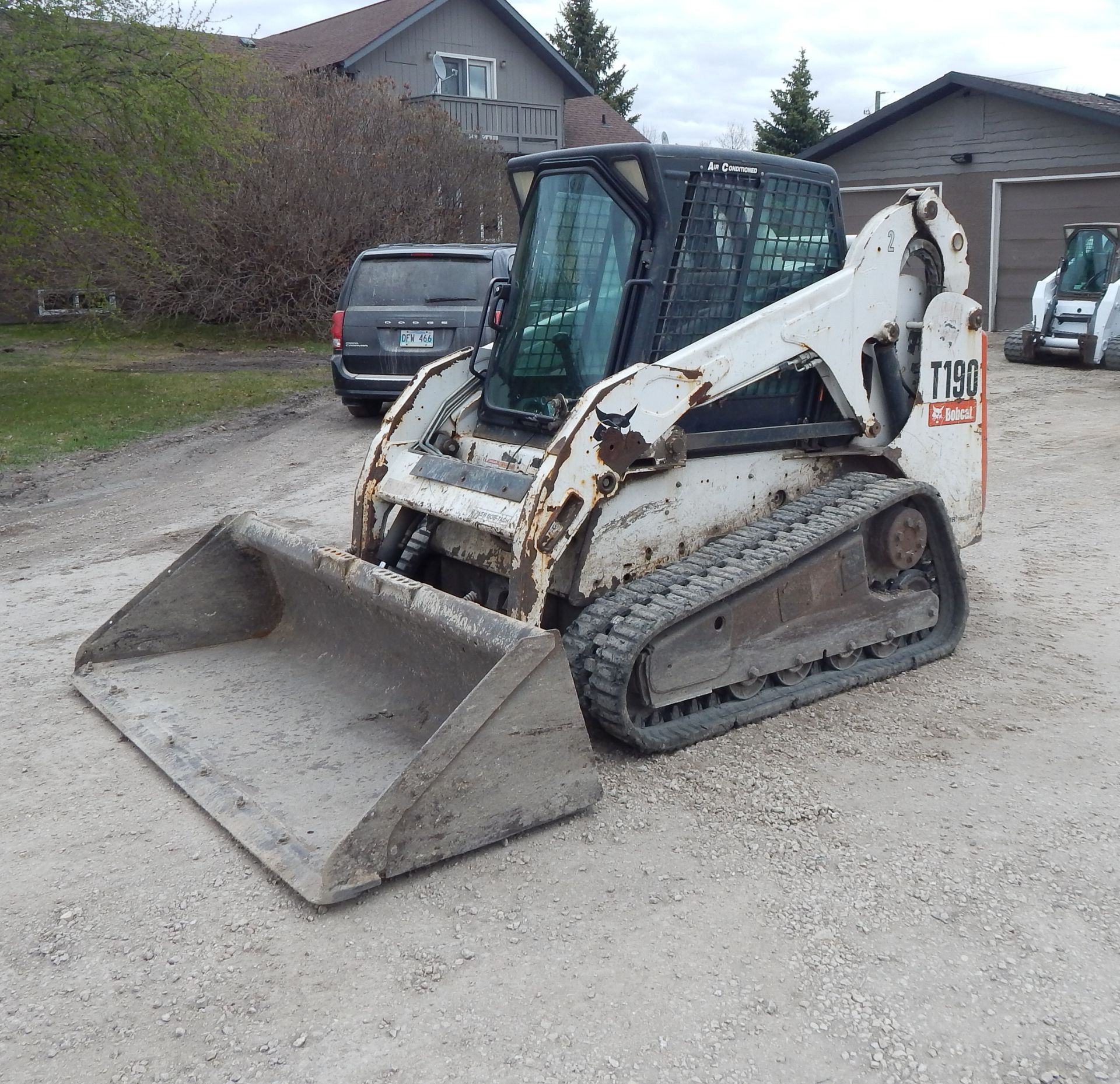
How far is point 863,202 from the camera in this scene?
2239 cm

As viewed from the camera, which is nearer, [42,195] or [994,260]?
[42,195]

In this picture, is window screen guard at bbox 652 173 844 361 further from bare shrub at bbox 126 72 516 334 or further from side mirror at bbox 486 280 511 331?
bare shrub at bbox 126 72 516 334

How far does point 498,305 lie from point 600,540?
160cm

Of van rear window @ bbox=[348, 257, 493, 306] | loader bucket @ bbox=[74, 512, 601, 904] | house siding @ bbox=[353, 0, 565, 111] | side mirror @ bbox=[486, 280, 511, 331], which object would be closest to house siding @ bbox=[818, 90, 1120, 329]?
van rear window @ bbox=[348, 257, 493, 306]

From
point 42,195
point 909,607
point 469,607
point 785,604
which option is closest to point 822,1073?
point 469,607

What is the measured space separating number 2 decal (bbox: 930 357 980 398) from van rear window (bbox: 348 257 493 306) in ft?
21.1

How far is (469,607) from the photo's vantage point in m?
4.25

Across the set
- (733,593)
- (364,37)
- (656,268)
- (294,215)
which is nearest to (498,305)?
(656,268)

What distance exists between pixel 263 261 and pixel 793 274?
603 inches

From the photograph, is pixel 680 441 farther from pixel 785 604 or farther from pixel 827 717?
pixel 827 717

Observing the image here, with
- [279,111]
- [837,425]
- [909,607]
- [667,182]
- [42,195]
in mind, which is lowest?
[909,607]

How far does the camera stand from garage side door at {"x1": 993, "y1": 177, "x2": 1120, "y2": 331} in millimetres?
19266

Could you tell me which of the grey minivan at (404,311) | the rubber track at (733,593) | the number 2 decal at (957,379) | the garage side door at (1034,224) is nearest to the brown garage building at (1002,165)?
the garage side door at (1034,224)

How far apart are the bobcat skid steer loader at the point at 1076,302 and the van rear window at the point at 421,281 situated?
27.5 feet
